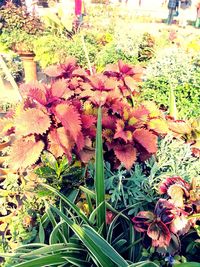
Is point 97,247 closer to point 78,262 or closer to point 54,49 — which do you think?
point 78,262

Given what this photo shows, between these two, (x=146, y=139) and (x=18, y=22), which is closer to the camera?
(x=146, y=139)

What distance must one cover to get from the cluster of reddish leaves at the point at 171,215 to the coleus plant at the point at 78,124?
0.80ft

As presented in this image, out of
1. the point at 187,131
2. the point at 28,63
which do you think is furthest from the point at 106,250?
the point at 28,63

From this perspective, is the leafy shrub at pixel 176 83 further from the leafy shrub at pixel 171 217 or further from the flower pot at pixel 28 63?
the flower pot at pixel 28 63

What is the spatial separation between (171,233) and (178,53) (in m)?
2.25

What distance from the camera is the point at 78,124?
4.64 ft

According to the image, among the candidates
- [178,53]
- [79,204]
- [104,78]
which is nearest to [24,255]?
[79,204]

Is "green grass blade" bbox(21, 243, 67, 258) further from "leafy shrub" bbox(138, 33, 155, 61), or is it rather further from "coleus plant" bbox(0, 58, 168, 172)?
"leafy shrub" bbox(138, 33, 155, 61)

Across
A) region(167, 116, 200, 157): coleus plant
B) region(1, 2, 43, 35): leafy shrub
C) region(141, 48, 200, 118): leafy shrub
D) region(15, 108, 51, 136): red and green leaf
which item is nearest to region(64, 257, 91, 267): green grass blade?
region(15, 108, 51, 136): red and green leaf

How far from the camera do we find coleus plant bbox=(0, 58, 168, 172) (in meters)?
1.41

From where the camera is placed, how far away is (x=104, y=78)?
1.88 meters

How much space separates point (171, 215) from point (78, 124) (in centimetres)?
54

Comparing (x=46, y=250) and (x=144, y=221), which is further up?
(x=144, y=221)

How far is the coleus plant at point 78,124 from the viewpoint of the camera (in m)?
1.41
